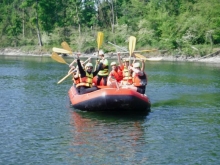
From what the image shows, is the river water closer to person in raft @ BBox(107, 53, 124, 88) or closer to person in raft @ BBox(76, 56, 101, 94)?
person in raft @ BBox(76, 56, 101, 94)

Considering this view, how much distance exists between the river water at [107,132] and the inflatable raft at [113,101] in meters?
0.28

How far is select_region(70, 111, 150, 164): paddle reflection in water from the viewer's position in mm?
9883

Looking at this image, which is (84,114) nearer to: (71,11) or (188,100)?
(188,100)

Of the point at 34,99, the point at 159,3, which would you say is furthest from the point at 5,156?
the point at 159,3

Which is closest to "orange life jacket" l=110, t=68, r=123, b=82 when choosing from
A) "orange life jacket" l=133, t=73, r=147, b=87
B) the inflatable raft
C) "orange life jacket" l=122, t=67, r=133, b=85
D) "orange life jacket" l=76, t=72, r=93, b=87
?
"orange life jacket" l=122, t=67, r=133, b=85

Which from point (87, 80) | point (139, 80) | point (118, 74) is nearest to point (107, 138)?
point (87, 80)

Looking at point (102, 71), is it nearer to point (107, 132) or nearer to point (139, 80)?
point (139, 80)

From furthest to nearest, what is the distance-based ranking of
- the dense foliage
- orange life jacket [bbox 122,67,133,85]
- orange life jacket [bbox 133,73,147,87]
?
the dense foliage, orange life jacket [bbox 122,67,133,85], orange life jacket [bbox 133,73,147,87]

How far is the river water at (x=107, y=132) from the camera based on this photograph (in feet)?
32.4

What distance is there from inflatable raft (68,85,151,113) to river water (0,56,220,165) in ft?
0.92

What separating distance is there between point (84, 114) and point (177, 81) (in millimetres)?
11800

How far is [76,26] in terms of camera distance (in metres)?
63.4

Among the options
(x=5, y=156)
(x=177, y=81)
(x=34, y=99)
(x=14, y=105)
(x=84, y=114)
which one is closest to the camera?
(x=5, y=156)

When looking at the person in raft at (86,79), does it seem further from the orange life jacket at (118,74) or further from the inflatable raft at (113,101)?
the orange life jacket at (118,74)
